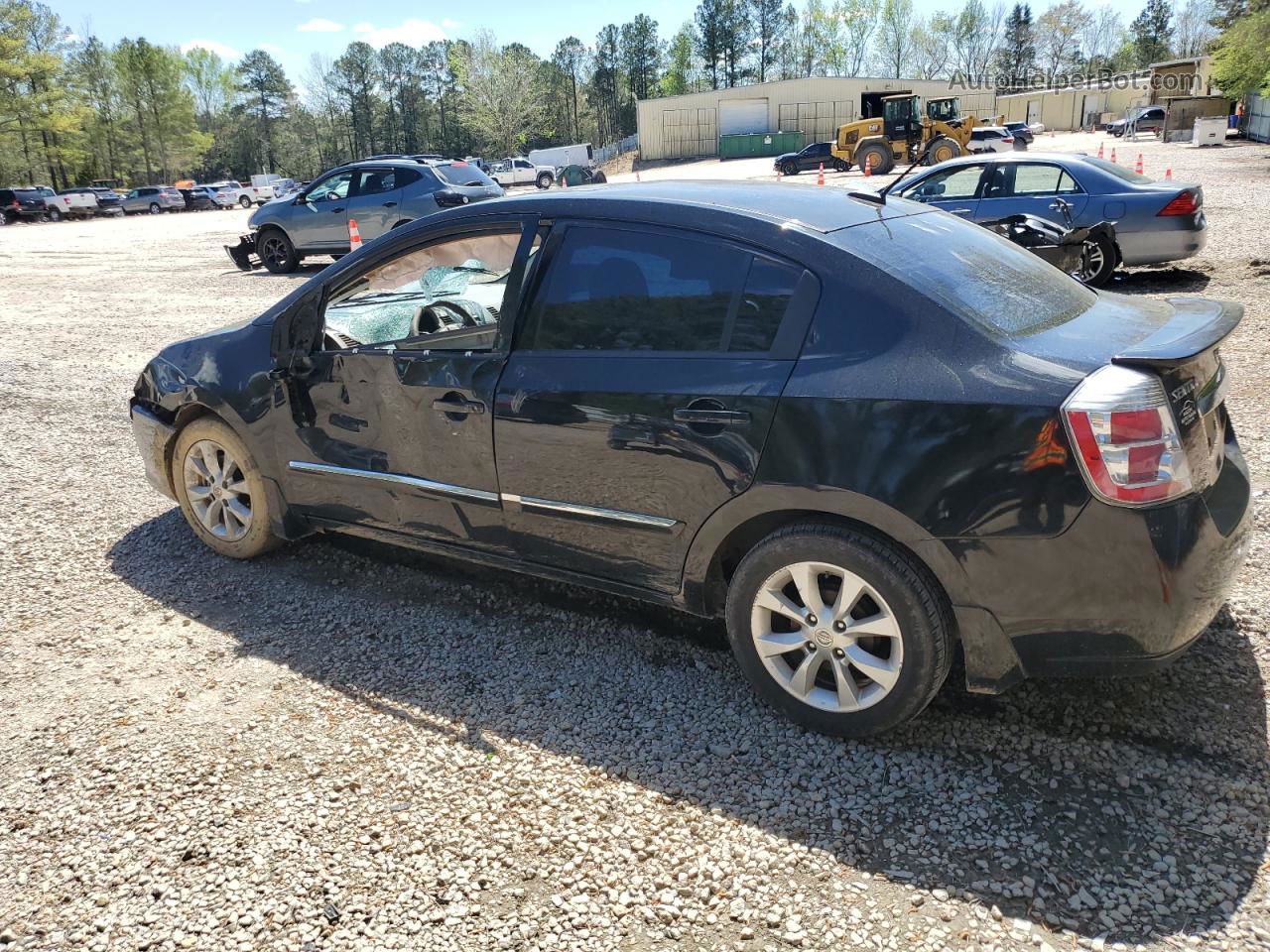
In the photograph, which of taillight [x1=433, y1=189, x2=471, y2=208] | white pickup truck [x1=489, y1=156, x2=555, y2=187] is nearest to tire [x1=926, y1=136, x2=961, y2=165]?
taillight [x1=433, y1=189, x2=471, y2=208]

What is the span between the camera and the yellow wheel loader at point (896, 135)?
34688mm

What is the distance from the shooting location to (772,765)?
9.53 feet

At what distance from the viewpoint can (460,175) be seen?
15.8m

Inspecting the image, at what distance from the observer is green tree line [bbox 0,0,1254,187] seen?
69.2m

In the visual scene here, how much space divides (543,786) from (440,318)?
2.33m

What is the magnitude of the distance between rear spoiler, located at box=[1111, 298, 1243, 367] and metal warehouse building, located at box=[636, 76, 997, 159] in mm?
69969

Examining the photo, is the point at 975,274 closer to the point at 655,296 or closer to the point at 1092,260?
the point at 655,296

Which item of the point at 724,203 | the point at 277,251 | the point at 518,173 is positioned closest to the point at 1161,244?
the point at 724,203

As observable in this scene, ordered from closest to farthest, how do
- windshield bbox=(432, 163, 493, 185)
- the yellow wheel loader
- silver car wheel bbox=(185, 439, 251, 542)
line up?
silver car wheel bbox=(185, 439, 251, 542) → windshield bbox=(432, 163, 493, 185) → the yellow wheel loader

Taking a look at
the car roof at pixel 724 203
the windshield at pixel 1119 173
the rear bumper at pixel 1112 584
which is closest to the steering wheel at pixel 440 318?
the car roof at pixel 724 203

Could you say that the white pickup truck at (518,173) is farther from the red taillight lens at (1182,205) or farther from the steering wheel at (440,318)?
the steering wheel at (440,318)

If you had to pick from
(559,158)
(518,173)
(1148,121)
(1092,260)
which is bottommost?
(1092,260)

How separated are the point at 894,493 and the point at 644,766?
114 centimetres

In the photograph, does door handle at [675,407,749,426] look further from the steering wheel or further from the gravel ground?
the steering wheel
